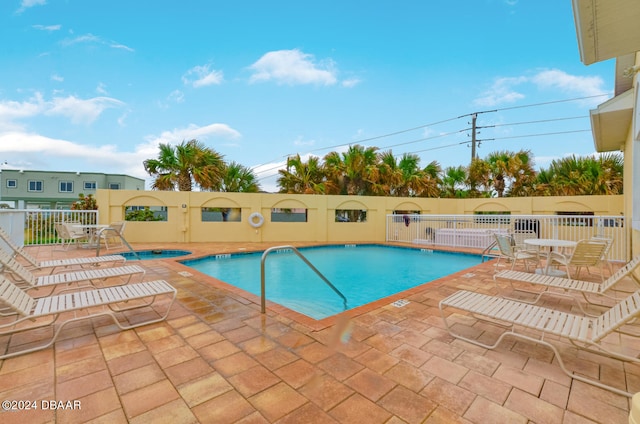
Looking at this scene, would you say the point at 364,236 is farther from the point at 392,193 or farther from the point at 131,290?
the point at 131,290

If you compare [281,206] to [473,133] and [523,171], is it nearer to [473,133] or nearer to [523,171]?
[523,171]

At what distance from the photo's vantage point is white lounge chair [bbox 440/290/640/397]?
2.20m

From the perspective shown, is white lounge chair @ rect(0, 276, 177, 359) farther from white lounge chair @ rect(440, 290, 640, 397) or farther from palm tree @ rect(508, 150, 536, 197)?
palm tree @ rect(508, 150, 536, 197)

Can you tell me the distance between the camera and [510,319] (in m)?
2.63

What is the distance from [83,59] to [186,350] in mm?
12608

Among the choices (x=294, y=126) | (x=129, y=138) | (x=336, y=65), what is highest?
(x=336, y=65)

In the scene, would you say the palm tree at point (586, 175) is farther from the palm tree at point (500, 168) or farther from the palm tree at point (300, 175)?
the palm tree at point (300, 175)

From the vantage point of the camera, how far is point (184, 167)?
549 inches

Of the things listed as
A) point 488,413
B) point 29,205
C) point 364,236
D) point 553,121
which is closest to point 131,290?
point 488,413

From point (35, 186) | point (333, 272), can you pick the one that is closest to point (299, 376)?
point (333, 272)

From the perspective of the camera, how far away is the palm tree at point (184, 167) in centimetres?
1378

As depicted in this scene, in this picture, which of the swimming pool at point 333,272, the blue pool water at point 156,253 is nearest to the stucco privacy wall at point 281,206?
the blue pool water at point 156,253

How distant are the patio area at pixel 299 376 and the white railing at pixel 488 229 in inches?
286

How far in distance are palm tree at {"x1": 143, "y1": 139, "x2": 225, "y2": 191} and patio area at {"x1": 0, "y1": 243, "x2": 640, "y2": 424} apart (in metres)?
11.8
